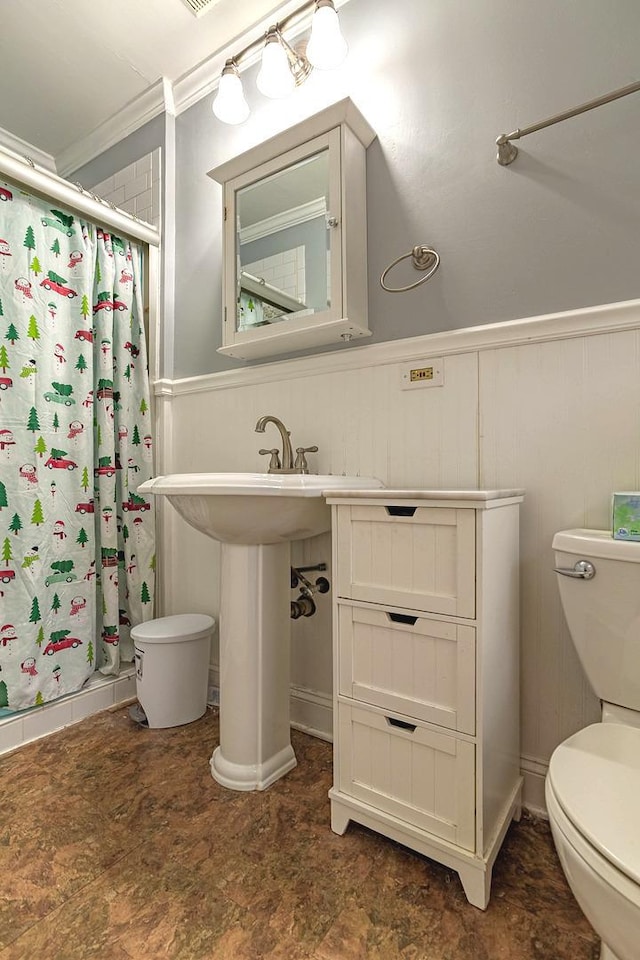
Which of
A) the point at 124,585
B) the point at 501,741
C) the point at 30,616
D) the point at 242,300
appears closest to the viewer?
the point at 501,741

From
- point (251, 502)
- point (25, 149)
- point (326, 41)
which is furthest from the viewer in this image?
point (25, 149)

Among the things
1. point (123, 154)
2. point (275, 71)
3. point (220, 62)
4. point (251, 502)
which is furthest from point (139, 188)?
point (251, 502)

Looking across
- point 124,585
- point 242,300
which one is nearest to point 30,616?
→ point 124,585

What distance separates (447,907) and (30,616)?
139cm

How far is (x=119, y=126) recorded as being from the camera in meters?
2.13

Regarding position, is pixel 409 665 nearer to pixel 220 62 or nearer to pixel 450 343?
pixel 450 343

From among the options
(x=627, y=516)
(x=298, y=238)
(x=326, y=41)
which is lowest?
(x=627, y=516)

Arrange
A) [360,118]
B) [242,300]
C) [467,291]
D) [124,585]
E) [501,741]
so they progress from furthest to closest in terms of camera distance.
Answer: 1. [124,585]
2. [242,300]
3. [360,118]
4. [467,291]
5. [501,741]

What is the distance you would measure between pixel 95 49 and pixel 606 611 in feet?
8.33

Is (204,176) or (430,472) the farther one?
(204,176)

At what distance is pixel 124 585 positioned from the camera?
1875mm

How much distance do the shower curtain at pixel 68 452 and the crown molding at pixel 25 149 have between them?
0.92 meters

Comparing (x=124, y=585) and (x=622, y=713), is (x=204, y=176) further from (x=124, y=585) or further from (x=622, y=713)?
(x=622, y=713)

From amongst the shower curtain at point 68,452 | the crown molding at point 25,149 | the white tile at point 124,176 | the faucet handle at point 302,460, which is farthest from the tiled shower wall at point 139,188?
the faucet handle at point 302,460
